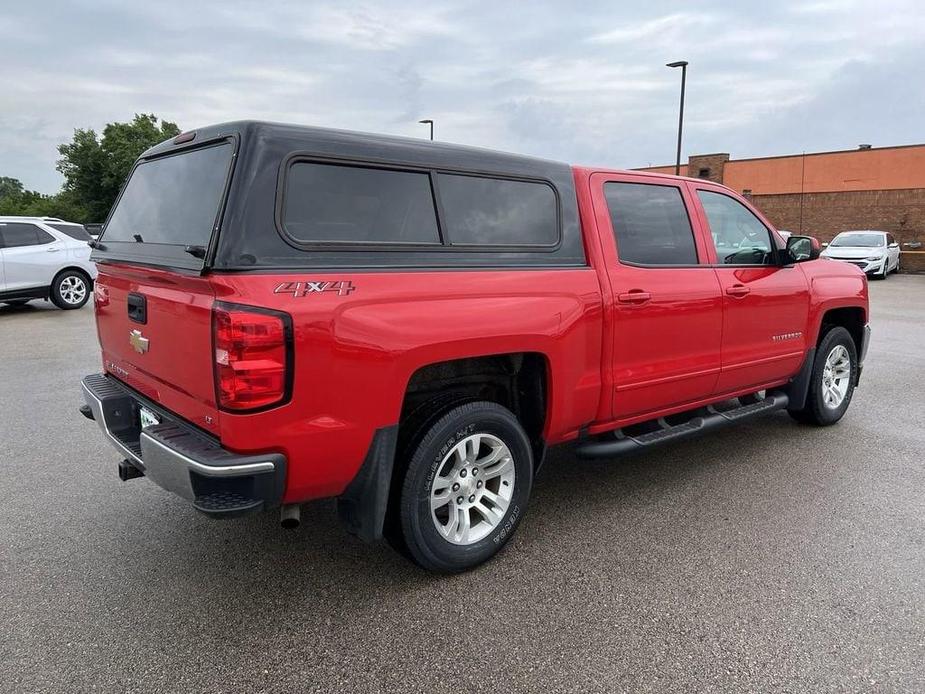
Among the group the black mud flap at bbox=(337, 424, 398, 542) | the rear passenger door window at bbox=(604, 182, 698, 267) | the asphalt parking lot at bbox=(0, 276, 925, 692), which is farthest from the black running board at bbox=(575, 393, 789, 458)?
the black mud flap at bbox=(337, 424, 398, 542)

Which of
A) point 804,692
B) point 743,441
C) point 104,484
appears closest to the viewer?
point 804,692

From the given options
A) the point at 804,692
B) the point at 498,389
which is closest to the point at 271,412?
the point at 498,389

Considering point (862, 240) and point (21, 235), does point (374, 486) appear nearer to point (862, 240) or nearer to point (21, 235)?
point (21, 235)

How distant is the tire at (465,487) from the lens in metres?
2.89

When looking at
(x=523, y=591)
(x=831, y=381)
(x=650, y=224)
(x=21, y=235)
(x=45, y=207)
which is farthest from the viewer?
(x=45, y=207)

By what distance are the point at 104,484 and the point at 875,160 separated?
37.9 metres

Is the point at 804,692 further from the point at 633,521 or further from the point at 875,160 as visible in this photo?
the point at 875,160

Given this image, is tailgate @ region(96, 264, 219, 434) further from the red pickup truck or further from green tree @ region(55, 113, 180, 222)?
green tree @ region(55, 113, 180, 222)

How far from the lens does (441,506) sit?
3.10 m

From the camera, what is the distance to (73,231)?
Result: 41.3 feet

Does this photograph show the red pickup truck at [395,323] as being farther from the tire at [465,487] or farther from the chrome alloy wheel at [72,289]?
the chrome alloy wheel at [72,289]

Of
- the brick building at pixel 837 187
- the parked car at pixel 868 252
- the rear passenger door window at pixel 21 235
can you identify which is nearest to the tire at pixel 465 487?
the rear passenger door window at pixel 21 235

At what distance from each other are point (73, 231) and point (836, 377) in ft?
42.5

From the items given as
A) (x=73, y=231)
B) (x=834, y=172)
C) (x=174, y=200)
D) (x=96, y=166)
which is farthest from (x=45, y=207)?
(x=174, y=200)
